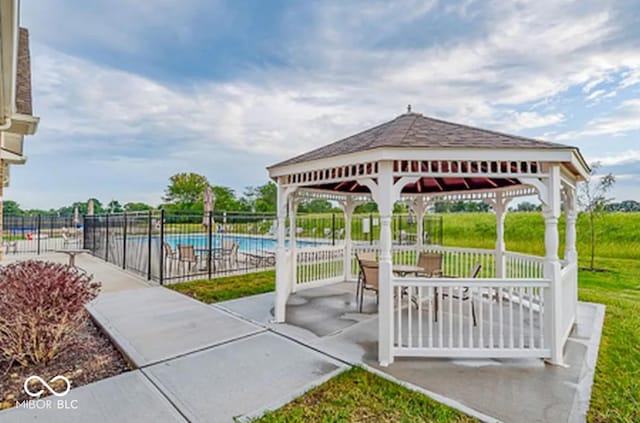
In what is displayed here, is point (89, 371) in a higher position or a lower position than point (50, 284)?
lower

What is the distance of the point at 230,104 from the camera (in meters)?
13.0

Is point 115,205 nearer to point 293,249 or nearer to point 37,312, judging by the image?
point 293,249

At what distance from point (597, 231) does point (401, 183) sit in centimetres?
1763

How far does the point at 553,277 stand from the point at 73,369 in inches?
233

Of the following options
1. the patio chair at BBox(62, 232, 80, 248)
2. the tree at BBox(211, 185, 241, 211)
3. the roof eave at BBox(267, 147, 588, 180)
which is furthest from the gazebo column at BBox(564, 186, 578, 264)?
the tree at BBox(211, 185, 241, 211)

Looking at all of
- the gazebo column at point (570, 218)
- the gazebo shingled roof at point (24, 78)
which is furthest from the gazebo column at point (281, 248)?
the gazebo shingled roof at point (24, 78)

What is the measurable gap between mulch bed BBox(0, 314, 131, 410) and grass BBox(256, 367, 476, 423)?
2.19m

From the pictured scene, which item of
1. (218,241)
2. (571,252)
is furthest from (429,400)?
(218,241)

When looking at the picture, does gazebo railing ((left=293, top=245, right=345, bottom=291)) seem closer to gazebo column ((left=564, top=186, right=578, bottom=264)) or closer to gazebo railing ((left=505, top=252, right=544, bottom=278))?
gazebo railing ((left=505, top=252, right=544, bottom=278))

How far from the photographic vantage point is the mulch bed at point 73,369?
3049 mm

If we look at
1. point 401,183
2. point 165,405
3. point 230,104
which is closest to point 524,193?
point 401,183

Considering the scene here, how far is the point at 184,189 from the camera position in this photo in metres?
41.5

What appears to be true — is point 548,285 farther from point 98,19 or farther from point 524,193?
point 98,19

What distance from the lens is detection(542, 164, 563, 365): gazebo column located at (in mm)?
3801
